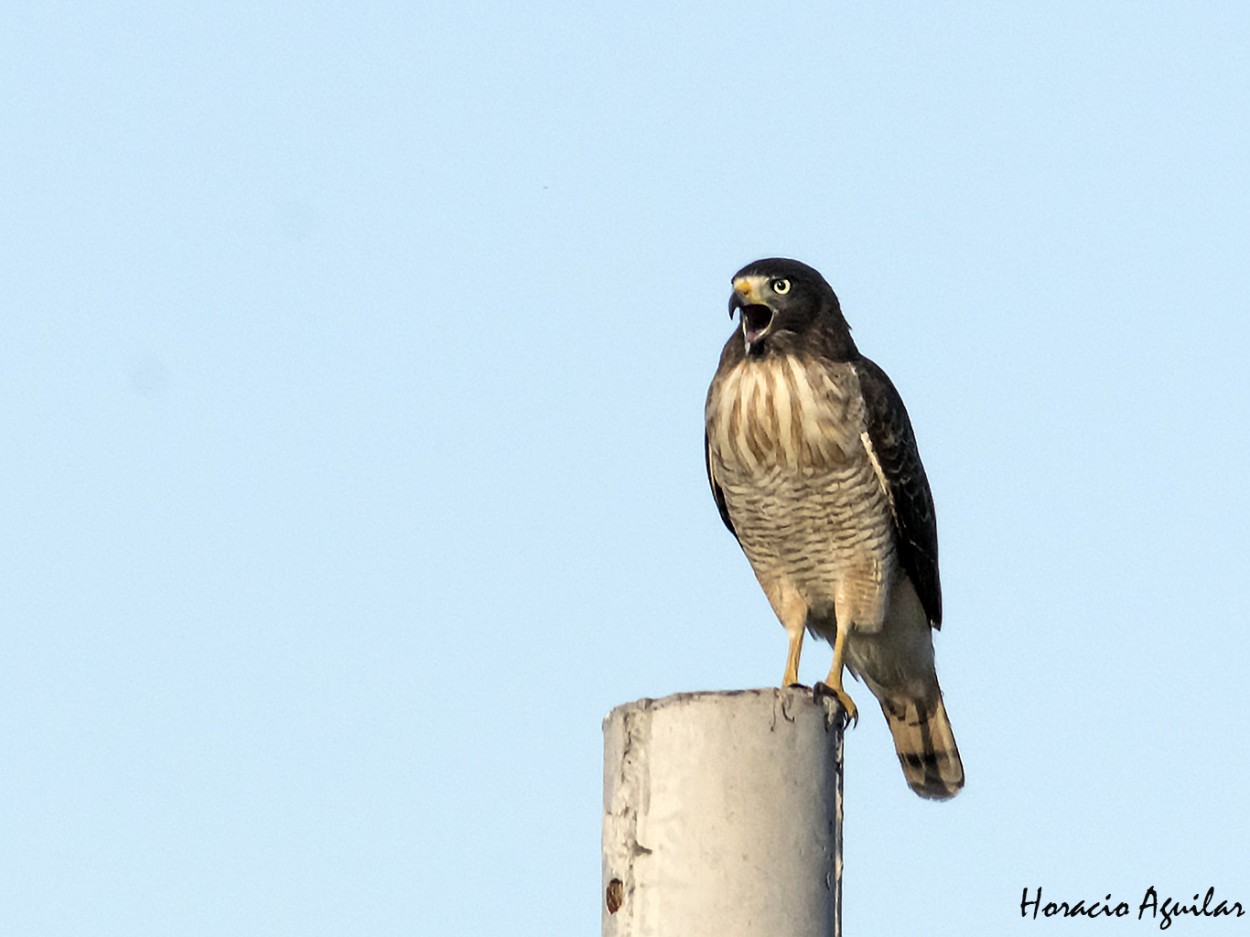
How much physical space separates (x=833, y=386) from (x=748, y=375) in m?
0.34

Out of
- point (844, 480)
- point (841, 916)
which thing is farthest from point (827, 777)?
point (844, 480)

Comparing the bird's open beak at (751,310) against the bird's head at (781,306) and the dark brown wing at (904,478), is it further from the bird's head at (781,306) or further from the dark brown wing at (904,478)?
the dark brown wing at (904,478)

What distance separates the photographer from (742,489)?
8.52m

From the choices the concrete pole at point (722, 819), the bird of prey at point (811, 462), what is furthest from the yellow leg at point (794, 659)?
the concrete pole at point (722, 819)

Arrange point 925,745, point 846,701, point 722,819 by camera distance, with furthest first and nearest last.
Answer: point 925,745, point 846,701, point 722,819

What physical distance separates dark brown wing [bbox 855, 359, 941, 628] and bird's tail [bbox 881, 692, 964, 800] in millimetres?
542

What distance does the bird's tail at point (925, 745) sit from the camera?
909 cm

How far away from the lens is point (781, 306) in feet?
27.6

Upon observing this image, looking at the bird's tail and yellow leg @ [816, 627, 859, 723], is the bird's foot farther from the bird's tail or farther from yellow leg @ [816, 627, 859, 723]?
the bird's tail

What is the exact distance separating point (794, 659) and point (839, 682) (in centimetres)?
46

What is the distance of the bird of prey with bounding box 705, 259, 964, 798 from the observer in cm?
829

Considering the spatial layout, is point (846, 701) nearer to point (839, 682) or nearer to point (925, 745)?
point (839, 682)

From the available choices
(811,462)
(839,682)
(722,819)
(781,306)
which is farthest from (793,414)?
(722,819)

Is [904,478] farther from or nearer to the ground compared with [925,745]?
farther from the ground
